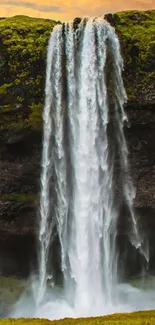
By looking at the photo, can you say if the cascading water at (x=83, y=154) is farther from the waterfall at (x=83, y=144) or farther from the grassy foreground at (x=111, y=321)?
the grassy foreground at (x=111, y=321)

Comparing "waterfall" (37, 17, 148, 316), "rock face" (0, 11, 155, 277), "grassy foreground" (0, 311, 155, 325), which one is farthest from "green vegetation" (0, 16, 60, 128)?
"grassy foreground" (0, 311, 155, 325)

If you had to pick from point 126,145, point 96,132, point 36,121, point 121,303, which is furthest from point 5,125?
point 121,303

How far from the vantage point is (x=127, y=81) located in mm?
28062

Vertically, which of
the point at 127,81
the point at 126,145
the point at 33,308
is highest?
the point at 127,81

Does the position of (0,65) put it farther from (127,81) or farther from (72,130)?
(127,81)

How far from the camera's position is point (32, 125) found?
28094 mm

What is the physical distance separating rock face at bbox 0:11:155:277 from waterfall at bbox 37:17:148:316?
673mm

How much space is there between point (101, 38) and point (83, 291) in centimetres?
1536

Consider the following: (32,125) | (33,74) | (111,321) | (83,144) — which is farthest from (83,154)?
(111,321)

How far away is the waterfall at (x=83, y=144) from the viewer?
90.6 ft

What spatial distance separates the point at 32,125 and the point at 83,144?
3399mm

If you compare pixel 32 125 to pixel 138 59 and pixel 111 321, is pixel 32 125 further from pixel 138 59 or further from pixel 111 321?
pixel 111 321

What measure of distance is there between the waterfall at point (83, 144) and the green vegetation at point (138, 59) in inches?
22.6

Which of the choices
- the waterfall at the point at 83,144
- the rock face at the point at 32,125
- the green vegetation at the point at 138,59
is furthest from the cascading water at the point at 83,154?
the rock face at the point at 32,125
